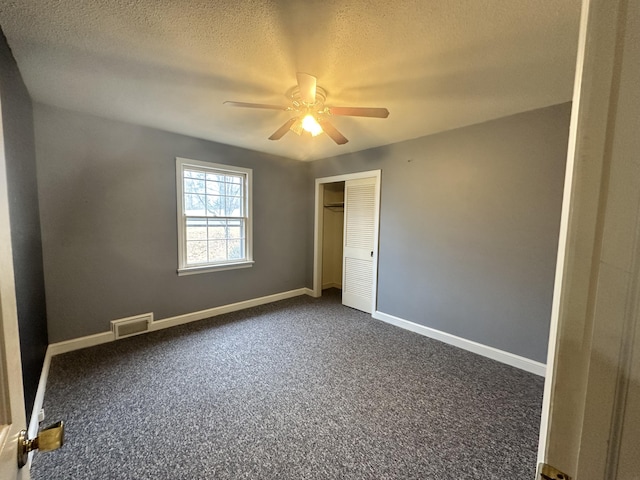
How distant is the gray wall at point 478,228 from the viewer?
2301 millimetres

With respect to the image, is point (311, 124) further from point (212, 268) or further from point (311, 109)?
point (212, 268)

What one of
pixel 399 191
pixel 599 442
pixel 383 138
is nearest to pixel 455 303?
pixel 399 191

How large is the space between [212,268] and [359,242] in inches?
83.7

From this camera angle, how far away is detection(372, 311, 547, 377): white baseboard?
7.82 feet

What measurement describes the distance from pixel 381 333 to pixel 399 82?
2.63 metres

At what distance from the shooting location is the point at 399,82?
191 centimetres

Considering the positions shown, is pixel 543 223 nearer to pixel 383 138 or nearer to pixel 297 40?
pixel 383 138

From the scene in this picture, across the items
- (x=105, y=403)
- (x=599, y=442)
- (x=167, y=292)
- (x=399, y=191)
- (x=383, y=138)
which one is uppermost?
(x=383, y=138)

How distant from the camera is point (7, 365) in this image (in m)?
0.56

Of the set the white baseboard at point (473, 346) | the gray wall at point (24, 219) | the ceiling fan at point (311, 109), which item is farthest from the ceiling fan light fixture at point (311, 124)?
the white baseboard at point (473, 346)

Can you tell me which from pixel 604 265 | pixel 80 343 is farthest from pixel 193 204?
pixel 604 265

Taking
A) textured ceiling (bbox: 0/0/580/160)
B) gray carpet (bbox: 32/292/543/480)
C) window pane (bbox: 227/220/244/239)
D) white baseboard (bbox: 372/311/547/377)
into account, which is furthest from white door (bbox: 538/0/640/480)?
window pane (bbox: 227/220/244/239)

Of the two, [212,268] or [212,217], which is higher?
[212,217]

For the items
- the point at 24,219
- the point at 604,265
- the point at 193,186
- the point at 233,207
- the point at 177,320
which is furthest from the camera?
the point at 233,207
